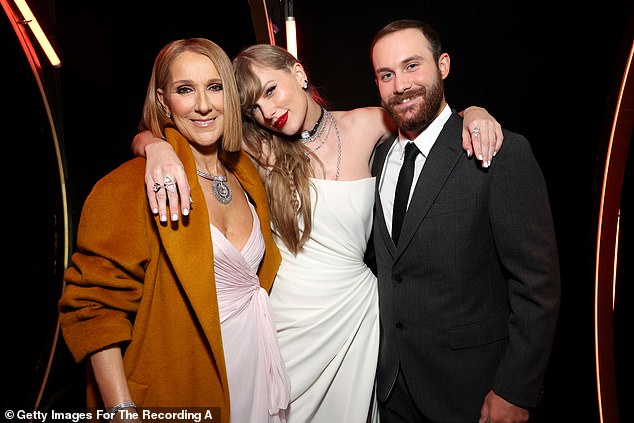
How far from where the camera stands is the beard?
6.43ft

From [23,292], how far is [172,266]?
151cm

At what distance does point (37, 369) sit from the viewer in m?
2.70

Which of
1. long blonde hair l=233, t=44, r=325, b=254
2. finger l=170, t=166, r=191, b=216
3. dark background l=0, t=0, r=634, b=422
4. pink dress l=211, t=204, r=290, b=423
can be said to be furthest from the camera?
dark background l=0, t=0, r=634, b=422

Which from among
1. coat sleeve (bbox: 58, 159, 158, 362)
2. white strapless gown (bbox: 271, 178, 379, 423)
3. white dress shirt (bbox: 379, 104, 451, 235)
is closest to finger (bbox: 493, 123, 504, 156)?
white dress shirt (bbox: 379, 104, 451, 235)

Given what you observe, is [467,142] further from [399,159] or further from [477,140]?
[399,159]

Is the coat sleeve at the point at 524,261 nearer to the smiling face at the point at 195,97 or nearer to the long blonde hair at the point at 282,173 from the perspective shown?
the long blonde hair at the point at 282,173

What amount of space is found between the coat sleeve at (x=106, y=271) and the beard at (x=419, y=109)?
40.3 inches

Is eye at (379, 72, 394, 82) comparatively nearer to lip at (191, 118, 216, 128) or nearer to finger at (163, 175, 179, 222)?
lip at (191, 118, 216, 128)

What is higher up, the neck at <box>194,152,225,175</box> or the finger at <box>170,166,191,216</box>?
the neck at <box>194,152,225,175</box>

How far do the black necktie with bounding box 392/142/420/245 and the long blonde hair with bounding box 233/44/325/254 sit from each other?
38 cm

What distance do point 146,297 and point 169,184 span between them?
0.37 meters

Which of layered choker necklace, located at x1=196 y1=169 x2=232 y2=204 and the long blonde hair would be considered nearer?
layered choker necklace, located at x1=196 y1=169 x2=232 y2=204

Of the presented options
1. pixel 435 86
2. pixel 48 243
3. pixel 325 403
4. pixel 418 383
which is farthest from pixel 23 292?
pixel 435 86

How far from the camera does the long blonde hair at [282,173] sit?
2094 mm
